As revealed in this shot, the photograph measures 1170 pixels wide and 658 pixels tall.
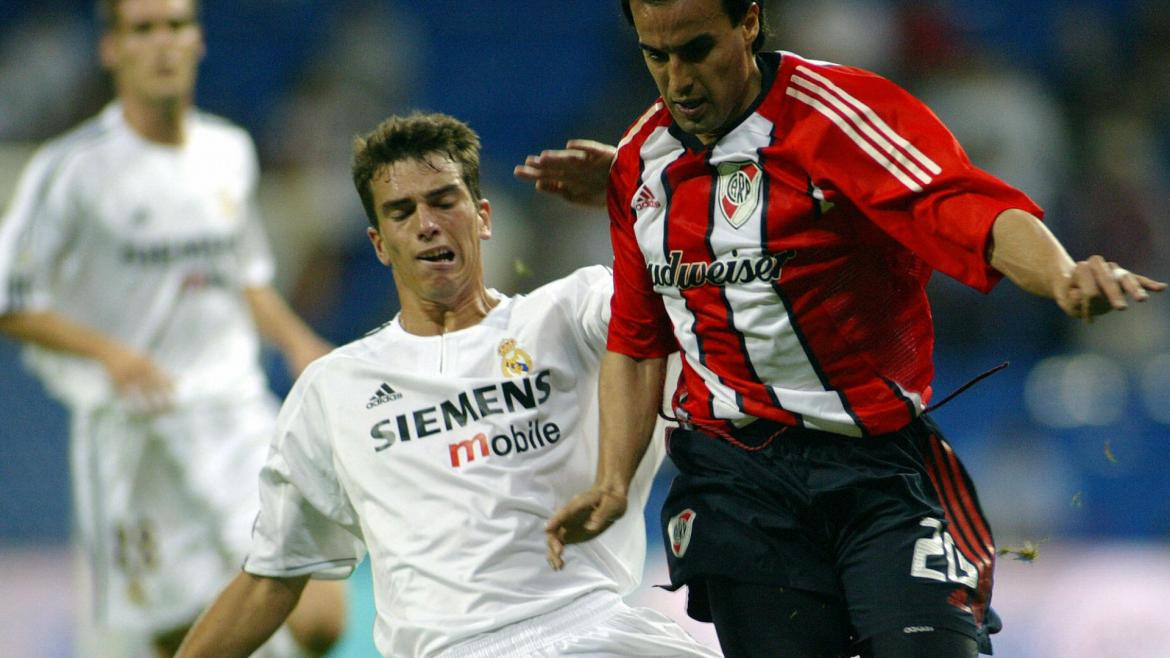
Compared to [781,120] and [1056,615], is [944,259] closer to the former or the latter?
[781,120]

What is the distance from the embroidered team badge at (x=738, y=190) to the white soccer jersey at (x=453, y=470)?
0.55m

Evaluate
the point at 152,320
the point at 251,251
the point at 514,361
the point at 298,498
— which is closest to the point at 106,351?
the point at 152,320

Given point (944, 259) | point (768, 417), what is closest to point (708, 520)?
point (768, 417)

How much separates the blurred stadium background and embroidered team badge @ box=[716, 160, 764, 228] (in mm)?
3288

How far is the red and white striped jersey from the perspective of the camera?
324 cm

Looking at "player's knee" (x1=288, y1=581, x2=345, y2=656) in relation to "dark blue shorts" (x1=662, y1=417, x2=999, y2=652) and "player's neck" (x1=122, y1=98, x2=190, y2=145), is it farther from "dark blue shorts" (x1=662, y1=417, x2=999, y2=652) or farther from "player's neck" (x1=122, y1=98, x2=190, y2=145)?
"dark blue shorts" (x1=662, y1=417, x2=999, y2=652)

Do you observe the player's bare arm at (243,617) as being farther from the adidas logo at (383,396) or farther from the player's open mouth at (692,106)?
the player's open mouth at (692,106)

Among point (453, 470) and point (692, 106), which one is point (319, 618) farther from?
point (692, 106)

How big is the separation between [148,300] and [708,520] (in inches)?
140

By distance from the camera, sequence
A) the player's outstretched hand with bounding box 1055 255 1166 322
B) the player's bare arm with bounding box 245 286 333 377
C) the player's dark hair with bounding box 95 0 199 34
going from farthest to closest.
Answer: the player's dark hair with bounding box 95 0 199 34, the player's bare arm with bounding box 245 286 333 377, the player's outstretched hand with bounding box 1055 255 1166 322

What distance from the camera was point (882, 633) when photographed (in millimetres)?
3229

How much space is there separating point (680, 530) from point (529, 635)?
16.3 inches

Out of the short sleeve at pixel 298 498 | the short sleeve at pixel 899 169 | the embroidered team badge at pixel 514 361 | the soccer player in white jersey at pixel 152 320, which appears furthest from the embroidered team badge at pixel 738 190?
the soccer player in white jersey at pixel 152 320

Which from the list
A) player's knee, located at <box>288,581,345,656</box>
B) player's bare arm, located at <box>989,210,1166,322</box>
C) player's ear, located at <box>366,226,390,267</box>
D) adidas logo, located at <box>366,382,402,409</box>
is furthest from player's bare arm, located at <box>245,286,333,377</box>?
player's bare arm, located at <box>989,210,1166,322</box>
